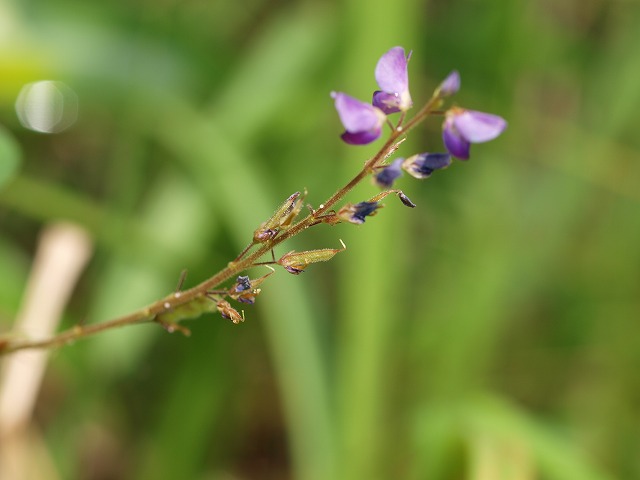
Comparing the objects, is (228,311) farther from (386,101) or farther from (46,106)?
(46,106)

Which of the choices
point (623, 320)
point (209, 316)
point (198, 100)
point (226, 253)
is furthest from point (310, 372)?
point (623, 320)

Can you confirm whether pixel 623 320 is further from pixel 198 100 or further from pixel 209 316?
pixel 198 100

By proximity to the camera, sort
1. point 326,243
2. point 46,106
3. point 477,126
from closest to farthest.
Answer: point 477,126, point 46,106, point 326,243

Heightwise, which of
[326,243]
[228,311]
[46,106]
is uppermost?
[46,106]

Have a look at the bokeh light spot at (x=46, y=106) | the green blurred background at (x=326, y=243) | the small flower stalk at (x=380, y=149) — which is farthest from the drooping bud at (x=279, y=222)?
the bokeh light spot at (x=46, y=106)

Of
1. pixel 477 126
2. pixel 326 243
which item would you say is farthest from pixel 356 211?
pixel 326 243

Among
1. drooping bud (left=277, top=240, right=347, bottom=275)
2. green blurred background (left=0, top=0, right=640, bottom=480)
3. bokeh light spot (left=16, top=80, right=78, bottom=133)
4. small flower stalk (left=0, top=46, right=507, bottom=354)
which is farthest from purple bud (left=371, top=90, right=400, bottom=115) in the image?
bokeh light spot (left=16, top=80, right=78, bottom=133)

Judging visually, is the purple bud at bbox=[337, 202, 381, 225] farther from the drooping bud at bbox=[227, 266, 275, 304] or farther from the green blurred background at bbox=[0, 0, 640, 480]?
the green blurred background at bbox=[0, 0, 640, 480]
